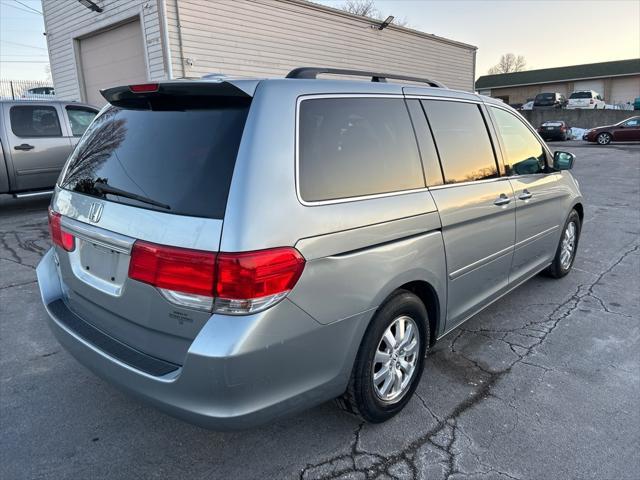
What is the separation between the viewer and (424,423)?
2.75 m

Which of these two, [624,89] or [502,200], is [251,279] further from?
[624,89]

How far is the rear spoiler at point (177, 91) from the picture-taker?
212 centimetres

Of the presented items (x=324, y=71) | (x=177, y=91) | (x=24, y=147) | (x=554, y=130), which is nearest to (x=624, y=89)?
(x=554, y=130)

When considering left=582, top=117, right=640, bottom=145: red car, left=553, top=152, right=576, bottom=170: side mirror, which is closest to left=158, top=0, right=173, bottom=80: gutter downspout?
left=553, top=152, right=576, bottom=170: side mirror

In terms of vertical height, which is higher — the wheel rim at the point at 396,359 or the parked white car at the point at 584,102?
the parked white car at the point at 584,102

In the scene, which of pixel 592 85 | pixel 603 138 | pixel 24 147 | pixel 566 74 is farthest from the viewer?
pixel 566 74

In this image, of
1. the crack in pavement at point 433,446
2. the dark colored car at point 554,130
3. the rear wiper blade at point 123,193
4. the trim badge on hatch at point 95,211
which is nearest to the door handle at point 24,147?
the rear wiper blade at point 123,193

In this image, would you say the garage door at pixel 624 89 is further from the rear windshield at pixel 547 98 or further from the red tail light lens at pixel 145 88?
the red tail light lens at pixel 145 88

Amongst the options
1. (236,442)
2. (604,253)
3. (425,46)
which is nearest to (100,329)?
(236,442)

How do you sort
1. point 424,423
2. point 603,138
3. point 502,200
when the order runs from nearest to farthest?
point 424,423, point 502,200, point 603,138

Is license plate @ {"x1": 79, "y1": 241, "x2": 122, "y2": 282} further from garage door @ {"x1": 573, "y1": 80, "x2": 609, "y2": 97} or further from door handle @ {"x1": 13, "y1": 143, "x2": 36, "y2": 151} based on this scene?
garage door @ {"x1": 573, "y1": 80, "x2": 609, "y2": 97}

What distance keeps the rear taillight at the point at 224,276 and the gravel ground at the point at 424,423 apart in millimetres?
974

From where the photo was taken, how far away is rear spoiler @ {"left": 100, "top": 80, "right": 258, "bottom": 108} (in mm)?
2125

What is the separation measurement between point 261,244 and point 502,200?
2210 mm
